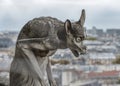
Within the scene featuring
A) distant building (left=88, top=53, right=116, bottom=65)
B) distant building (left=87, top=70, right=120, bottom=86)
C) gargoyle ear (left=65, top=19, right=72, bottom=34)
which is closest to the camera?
gargoyle ear (left=65, top=19, right=72, bottom=34)

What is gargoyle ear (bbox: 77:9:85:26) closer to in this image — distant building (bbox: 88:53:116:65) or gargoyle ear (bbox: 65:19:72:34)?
gargoyle ear (bbox: 65:19:72:34)

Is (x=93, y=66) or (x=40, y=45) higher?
(x=40, y=45)

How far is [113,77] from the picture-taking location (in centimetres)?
1938

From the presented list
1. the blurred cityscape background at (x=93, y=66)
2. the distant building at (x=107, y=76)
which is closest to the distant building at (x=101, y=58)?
the blurred cityscape background at (x=93, y=66)

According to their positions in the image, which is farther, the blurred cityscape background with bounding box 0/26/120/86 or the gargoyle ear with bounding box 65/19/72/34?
the blurred cityscape background with bounding box 0/26/120/86

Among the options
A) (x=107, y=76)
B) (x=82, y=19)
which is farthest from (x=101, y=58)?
(x=82, y=19)

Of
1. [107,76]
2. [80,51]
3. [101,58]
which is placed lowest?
[101,58]

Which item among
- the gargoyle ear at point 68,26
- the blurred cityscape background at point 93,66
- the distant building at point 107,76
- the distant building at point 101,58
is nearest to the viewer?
the gargoyle ear at point 68,26

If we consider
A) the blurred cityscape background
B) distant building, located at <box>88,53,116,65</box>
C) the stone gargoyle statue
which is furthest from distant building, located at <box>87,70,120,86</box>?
the stone gargoyle statue

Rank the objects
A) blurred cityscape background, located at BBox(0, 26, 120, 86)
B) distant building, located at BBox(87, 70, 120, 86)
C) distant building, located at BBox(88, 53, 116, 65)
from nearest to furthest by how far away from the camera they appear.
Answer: blurred cityscape background, located at BBox(0, 26, 120, 86), distant building, located at BBox(87, 70, 120, 86), distant building, located at BBox(88, 53, 116, 65)

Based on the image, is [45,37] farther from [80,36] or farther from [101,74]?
[101,74]

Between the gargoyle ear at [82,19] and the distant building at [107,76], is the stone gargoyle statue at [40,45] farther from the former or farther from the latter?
the distant building at [107,76]

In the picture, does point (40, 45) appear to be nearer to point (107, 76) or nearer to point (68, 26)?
point (68, 26)

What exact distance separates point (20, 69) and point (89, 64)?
18679 millimetres
